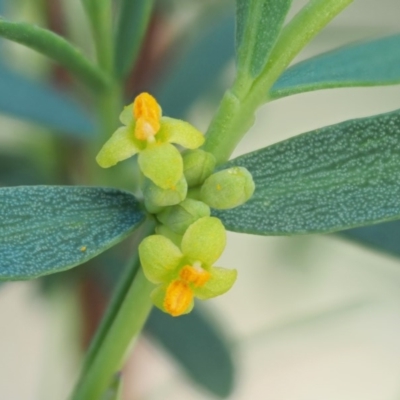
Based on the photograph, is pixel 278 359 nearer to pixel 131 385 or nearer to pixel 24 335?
pixel 131 385

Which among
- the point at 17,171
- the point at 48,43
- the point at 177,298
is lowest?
the point at 177,298

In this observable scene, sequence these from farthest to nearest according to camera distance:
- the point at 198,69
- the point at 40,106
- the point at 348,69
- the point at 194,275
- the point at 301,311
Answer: the point at 301,311, the point at 198,69, the point at 40,106, the point at 348,69, the point at 194,275

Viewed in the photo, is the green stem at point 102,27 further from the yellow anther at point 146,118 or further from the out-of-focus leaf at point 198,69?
the out-of-focus leaf at point 198,69

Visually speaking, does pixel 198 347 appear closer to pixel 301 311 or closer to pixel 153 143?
pixel 153 143

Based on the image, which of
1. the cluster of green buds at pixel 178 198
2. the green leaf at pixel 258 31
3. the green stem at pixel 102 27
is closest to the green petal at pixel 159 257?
the cluster of green buds at pixel 178 198

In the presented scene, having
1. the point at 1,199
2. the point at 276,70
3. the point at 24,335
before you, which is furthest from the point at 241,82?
the point at 24,335

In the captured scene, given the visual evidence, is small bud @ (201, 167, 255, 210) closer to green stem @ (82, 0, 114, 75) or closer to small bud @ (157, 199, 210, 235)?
small bud @ (157, 199, 210, 235)

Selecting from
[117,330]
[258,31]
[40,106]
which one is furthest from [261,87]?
[40,106]
